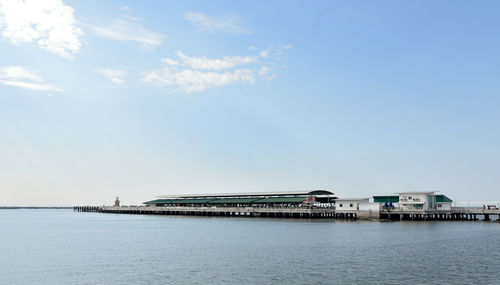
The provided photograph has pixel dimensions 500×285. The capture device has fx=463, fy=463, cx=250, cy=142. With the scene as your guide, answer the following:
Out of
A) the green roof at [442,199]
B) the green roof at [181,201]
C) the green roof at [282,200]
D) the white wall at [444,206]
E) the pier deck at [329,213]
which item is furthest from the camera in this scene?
the green roof at [181,201]

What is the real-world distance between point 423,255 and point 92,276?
33115 millimetres

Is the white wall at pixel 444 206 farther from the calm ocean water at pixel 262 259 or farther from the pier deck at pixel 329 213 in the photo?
the calm ocean water at pixel 262 259

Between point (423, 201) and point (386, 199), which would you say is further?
point (386, 199)

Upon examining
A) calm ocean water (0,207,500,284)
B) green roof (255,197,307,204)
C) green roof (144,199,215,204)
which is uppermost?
green roof (255,197,307,204)

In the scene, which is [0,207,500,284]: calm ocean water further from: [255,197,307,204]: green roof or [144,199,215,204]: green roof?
[144,199,215,204]: green roof

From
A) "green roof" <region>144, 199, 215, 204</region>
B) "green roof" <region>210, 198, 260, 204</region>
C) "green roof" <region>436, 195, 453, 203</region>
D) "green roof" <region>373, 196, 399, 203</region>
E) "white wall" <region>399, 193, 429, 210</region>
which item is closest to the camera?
"white wall" <region>399, 193, 429, 210</region>

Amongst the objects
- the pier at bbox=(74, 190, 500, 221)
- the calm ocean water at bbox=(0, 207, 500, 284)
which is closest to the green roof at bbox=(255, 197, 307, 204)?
the pier at bbox=(74, 190, 500, 221)

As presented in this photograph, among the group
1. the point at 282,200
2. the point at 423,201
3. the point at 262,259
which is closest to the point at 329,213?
the point at 282,200

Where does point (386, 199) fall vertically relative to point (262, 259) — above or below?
above

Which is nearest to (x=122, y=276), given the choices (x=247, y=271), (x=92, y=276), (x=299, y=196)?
(x=92, y=276)

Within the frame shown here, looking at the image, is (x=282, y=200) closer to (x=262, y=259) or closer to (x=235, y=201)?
(x=235, y=201)

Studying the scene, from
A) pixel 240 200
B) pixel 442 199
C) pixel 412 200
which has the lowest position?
pixel 240 200

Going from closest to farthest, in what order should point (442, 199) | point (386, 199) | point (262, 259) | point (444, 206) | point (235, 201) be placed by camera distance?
point (262, 259) < point (444, 206) < point (442, 199) < point (386, 199) < point (235, 201)

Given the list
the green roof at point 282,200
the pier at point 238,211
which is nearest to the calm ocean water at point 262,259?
the pier at point 238,211
